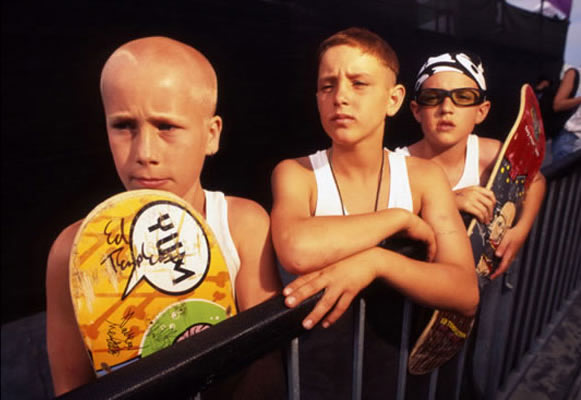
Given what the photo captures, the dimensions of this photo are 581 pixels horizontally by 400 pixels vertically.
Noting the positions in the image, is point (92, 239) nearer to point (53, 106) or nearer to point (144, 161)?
point (144, 161)

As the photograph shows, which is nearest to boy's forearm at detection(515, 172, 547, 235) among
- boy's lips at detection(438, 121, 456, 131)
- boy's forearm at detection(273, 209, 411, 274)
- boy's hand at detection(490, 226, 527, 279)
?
boy's hand at detection(490, 226, 527, 279)

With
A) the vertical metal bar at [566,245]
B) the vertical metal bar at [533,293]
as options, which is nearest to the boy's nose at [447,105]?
the vertical metal bar at [533,293]

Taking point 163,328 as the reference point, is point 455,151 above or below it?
above

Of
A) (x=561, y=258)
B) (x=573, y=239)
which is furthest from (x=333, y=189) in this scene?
(x=573, y=239)

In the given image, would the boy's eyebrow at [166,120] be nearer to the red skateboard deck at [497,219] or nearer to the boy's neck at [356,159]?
the boy's neck at [356,159]

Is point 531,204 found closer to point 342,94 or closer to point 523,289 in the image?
point 523,289

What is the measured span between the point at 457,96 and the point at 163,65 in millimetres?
731

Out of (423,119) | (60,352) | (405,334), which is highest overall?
(423,119)

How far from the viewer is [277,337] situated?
52 cm

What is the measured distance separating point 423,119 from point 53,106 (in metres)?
1.15

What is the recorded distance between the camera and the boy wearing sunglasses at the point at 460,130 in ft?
2.96

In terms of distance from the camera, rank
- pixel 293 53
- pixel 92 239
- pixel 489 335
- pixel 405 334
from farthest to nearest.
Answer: pixel 293 53 < pixel 489 335 < pixel 405 334 < pixel 92 239

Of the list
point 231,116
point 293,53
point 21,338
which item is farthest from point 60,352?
point 21,338

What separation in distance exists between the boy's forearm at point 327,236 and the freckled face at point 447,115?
357mm
